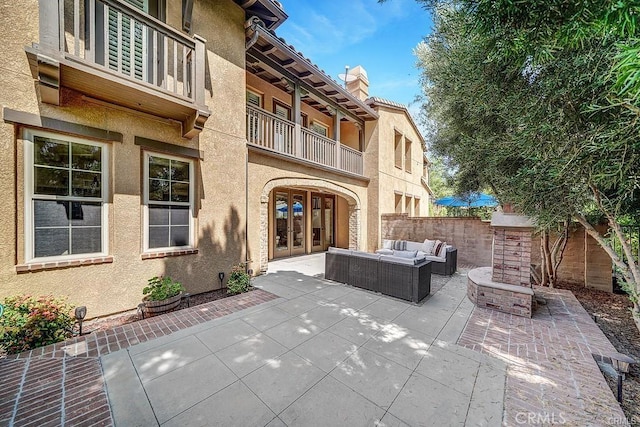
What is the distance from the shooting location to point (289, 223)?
1020 centimetres

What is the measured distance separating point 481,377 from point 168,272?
218 inches

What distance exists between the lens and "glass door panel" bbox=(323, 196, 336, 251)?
11.9 meters

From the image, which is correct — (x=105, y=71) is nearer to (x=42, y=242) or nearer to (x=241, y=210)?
(x=42, y=242)

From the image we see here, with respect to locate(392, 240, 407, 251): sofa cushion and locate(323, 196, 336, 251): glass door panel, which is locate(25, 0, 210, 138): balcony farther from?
locate(323, 196, 336, 251): glass door panel

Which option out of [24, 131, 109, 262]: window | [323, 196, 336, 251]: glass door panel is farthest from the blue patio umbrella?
[24, 131, 109, 262]: window

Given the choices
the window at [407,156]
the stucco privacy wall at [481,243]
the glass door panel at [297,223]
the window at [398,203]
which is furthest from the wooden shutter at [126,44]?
the window at [407,156]

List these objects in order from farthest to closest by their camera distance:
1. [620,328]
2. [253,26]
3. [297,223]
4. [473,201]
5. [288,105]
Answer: [297,223], [288,105], [473,201], [253,26], [620,328]

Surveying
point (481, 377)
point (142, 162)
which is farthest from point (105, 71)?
point (481, 377)

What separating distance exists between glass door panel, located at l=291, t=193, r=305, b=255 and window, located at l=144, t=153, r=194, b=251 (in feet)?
17.2

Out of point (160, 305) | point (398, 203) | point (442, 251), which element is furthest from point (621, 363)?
point (398, 203)

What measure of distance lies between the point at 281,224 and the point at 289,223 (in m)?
0.38

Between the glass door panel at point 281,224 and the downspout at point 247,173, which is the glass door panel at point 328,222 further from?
the downspout at point 247,173

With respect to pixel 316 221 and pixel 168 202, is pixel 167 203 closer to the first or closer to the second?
pixel 168 202

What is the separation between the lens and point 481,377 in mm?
2779
